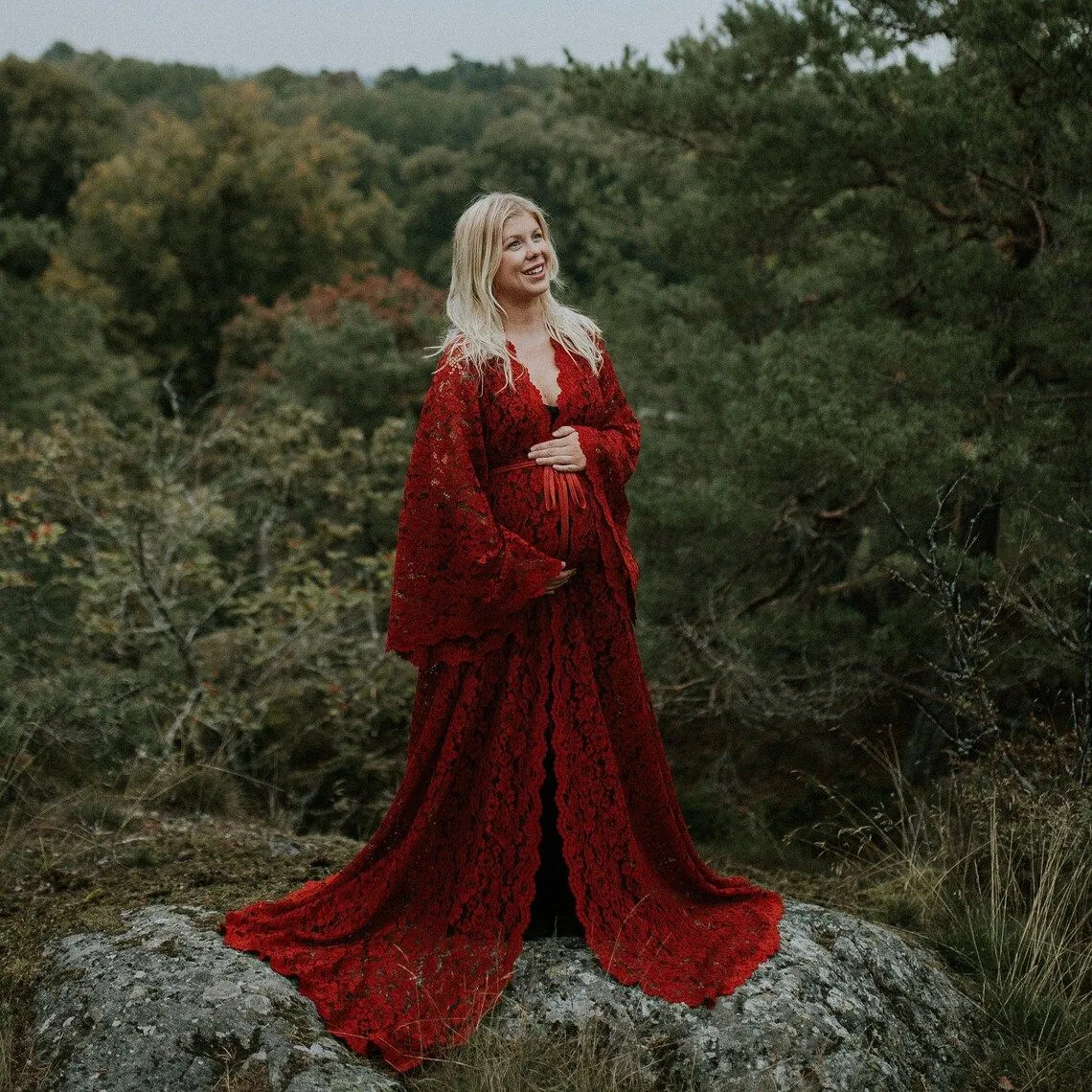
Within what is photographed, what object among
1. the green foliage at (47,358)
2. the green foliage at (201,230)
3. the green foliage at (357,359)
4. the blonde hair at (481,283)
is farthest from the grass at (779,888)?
the green foliage at (201,230)

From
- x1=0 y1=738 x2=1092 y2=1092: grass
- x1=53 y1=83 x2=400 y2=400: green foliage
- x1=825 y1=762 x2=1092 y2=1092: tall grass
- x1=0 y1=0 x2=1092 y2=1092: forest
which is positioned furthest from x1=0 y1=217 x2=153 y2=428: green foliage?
x1=825 y1=762 x2=1092 y2=1092: tall grass

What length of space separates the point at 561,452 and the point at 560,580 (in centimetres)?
35

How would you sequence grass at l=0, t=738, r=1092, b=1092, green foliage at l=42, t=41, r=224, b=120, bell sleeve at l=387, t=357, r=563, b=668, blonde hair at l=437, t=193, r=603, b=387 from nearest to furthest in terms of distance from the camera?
grass at l=0, t=738, r=1092, b=1092, bell sleeve at l=387, t=357, r=563, b=668, blonde hair at l=437, t=193, r=603, b=387, green foliage at l=42, t=41, r=224, b=120

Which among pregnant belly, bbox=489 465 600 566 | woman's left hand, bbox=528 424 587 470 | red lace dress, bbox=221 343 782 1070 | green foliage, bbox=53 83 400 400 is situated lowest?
red lace dress, bbox=221 343 782 1070

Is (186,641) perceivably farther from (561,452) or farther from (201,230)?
(201,230)

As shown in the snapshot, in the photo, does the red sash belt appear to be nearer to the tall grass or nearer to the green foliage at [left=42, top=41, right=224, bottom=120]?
the tall grass

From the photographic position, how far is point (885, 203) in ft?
21.7

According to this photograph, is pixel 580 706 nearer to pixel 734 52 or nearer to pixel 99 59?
pixel 734 52

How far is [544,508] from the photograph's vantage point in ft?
10.4

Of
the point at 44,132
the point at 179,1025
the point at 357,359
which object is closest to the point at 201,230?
the point at 44,132

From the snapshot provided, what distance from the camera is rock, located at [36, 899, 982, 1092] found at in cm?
274

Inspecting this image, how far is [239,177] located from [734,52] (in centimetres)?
1834

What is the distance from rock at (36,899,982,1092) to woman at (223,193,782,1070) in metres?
0.08

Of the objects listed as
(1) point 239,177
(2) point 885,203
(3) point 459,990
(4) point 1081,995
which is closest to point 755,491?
(2) point 885,203
